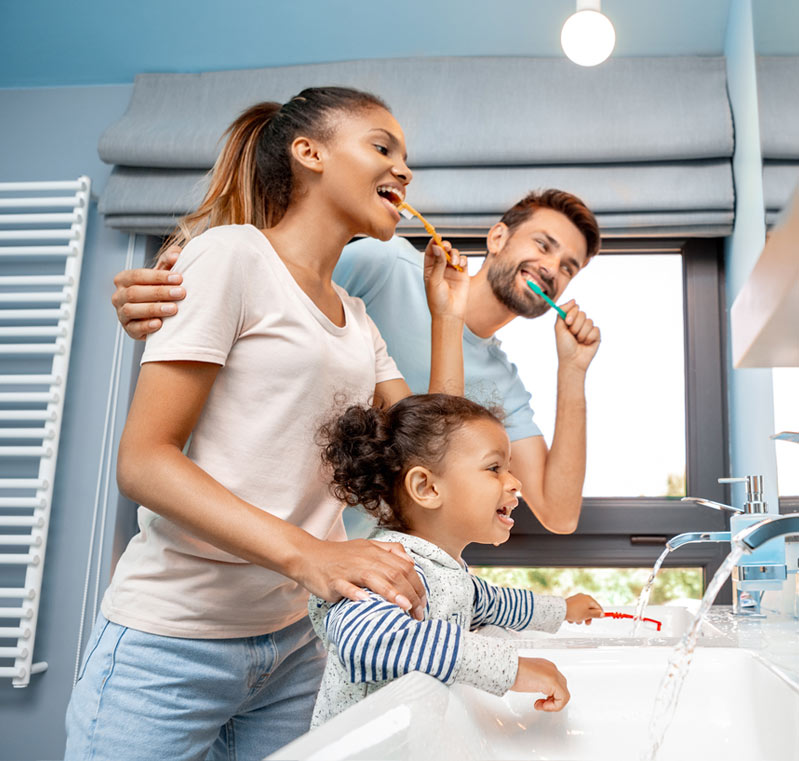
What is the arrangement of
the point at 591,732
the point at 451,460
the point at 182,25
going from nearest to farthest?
the point at 591,732
the point at 451,460
the point at 182,25

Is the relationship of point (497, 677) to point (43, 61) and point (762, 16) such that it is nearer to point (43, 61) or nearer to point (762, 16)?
point (762, 16)

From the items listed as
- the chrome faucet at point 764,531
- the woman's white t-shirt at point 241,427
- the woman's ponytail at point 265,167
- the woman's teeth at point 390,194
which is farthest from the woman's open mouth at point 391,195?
the chrome faucet at point 764,531

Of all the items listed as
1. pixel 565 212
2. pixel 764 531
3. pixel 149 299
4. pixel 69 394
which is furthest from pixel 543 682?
pixel 69 394

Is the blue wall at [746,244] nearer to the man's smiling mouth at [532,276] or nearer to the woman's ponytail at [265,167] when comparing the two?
the man's smiling mouth at [532,276]

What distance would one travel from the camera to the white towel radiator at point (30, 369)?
2.00 meters

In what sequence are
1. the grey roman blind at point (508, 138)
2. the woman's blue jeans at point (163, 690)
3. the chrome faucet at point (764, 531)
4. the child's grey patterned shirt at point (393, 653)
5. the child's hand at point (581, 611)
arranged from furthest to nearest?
the grey roman blind at point (508, 138) → the child's hand at point (581, 611) → the woman's blue jeans at point (163, 690) → the child's grey patterned shirt at point (393, 653) → the chrome faucet at point (764, 531)

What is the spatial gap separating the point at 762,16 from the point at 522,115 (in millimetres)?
921

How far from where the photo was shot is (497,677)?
733 millimetres

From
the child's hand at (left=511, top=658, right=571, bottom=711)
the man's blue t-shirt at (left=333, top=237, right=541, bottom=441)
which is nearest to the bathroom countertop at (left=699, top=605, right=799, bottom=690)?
the child's hand at (left=511, top=658, right=571, bottom=711)

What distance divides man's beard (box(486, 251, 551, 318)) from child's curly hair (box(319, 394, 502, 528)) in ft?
2.13

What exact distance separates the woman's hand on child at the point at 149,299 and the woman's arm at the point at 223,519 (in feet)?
0.19

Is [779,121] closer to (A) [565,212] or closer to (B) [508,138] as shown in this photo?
(A) [565,212]

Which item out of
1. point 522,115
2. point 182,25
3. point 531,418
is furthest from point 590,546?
point 182,25

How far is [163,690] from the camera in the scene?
86cm
